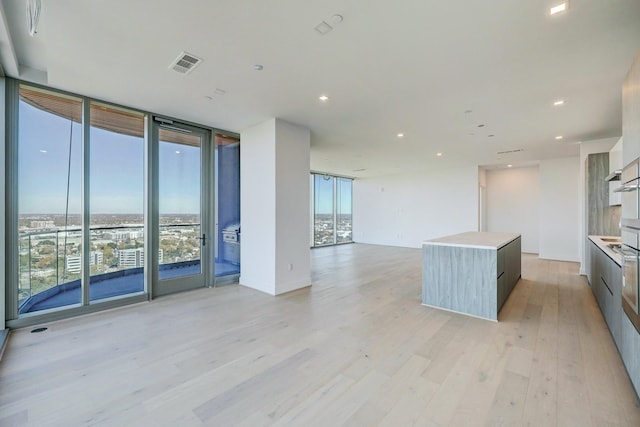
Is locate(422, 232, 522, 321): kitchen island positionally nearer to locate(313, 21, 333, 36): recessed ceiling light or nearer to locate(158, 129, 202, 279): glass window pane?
locate(313, 21, 333, 36): recessed ceiling light

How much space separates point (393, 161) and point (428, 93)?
4.74 m

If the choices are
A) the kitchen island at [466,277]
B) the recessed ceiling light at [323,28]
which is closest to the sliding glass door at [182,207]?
the recessed ceiling light at [323,28]

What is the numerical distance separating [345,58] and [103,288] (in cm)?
453

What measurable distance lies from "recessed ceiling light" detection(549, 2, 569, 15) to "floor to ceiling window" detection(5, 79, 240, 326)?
4899 mm

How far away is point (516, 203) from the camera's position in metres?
9.20

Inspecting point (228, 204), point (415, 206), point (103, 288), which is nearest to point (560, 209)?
point (415, 206)

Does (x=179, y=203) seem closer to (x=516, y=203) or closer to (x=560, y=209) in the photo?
(x=560, y=209)

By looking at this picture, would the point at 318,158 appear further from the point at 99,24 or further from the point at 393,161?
the point at 99,24

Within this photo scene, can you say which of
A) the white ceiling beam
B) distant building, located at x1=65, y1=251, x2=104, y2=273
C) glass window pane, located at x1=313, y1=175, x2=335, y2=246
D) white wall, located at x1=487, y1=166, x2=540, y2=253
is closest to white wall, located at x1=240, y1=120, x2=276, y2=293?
distant building, located at x1=65, y1=251, x2=104, y2=273

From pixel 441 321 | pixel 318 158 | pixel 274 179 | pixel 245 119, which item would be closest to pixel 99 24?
pixel 245 119

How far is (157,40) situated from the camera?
2521 mm

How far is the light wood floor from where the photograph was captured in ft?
6.11

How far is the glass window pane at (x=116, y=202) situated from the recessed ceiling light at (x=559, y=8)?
17.0 feet

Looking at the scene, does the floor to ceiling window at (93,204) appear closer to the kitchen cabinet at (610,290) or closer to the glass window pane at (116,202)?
the glass window pane at (116,202)
